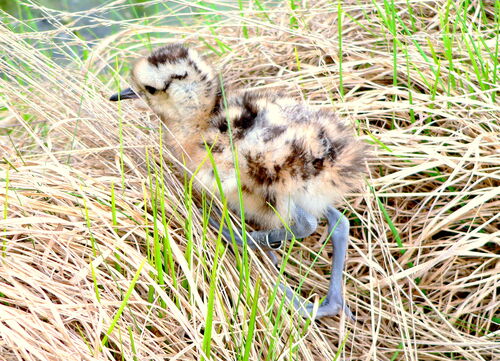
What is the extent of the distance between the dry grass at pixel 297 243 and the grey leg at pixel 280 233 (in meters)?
0.07

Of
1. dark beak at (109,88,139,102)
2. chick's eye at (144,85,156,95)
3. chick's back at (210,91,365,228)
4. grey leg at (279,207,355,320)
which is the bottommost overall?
grey leg at (279,207,355,320)

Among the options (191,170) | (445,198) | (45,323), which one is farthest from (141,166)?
(445,198)

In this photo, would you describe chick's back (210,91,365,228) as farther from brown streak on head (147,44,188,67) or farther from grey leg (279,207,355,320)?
brown streak on head (147,44,188,67)

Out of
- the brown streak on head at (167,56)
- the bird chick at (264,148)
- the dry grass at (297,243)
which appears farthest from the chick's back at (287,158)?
the brown streak on head at (167,56)

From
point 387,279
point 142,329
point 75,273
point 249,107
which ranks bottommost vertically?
point 387,279

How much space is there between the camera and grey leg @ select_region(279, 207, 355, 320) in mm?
2072

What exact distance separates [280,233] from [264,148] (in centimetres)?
31

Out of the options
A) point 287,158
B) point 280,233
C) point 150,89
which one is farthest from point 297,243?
point 150,89

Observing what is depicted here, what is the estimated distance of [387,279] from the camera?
6.94 feet

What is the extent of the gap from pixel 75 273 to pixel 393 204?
44.3 inches

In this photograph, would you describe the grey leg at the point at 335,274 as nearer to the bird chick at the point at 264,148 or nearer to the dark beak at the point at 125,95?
the bird chick at the point at 264,148

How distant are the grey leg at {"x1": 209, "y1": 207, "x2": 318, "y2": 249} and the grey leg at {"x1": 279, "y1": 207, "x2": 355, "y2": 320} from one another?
75 millimetres

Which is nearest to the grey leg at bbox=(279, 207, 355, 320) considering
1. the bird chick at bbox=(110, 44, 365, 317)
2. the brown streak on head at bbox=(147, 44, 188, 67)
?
the bird chick at bbox=(110, 44, 365, 317)

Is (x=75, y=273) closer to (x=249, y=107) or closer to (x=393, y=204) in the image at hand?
(x=249, y=107)
